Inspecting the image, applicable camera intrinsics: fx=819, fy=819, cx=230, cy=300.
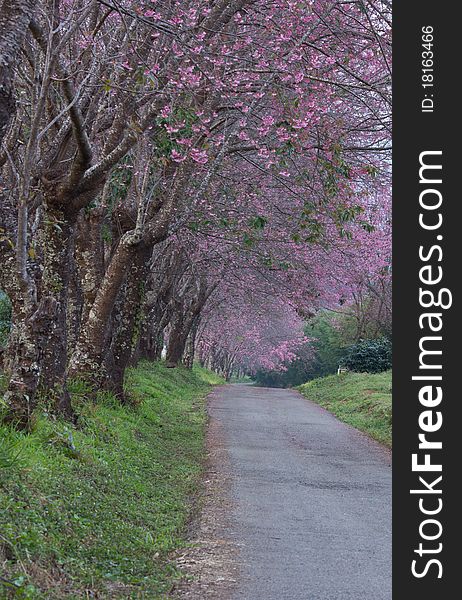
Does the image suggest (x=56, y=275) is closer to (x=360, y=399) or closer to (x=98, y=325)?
(x=98, y=325)

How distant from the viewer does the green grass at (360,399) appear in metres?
19.6

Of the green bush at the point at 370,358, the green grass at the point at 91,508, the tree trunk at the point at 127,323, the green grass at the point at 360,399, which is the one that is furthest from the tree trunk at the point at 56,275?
the green bush at the point at 370,358

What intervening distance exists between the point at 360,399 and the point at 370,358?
968 cm

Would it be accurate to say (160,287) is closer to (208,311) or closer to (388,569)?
(208,311)

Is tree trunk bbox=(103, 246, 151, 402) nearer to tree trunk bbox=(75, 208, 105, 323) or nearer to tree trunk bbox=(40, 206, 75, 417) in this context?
tree trunk bbox=(75, 208, 105, 323)

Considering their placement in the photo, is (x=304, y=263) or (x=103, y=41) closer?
(x=103, y=41)

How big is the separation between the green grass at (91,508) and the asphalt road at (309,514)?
73 centimetres

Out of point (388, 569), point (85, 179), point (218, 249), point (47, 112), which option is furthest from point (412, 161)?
point (218, 249)

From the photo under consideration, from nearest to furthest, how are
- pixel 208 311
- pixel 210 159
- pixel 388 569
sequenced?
pixel 388 569
pixel 210 159
pixel 208 311

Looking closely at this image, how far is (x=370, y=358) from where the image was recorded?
35188 mm

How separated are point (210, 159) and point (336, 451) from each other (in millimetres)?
6027

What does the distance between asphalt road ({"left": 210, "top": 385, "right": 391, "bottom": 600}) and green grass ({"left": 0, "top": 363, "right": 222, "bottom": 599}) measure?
2.38 feet

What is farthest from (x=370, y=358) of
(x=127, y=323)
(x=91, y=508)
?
(x=91, y=508)

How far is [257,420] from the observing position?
69.1ft
